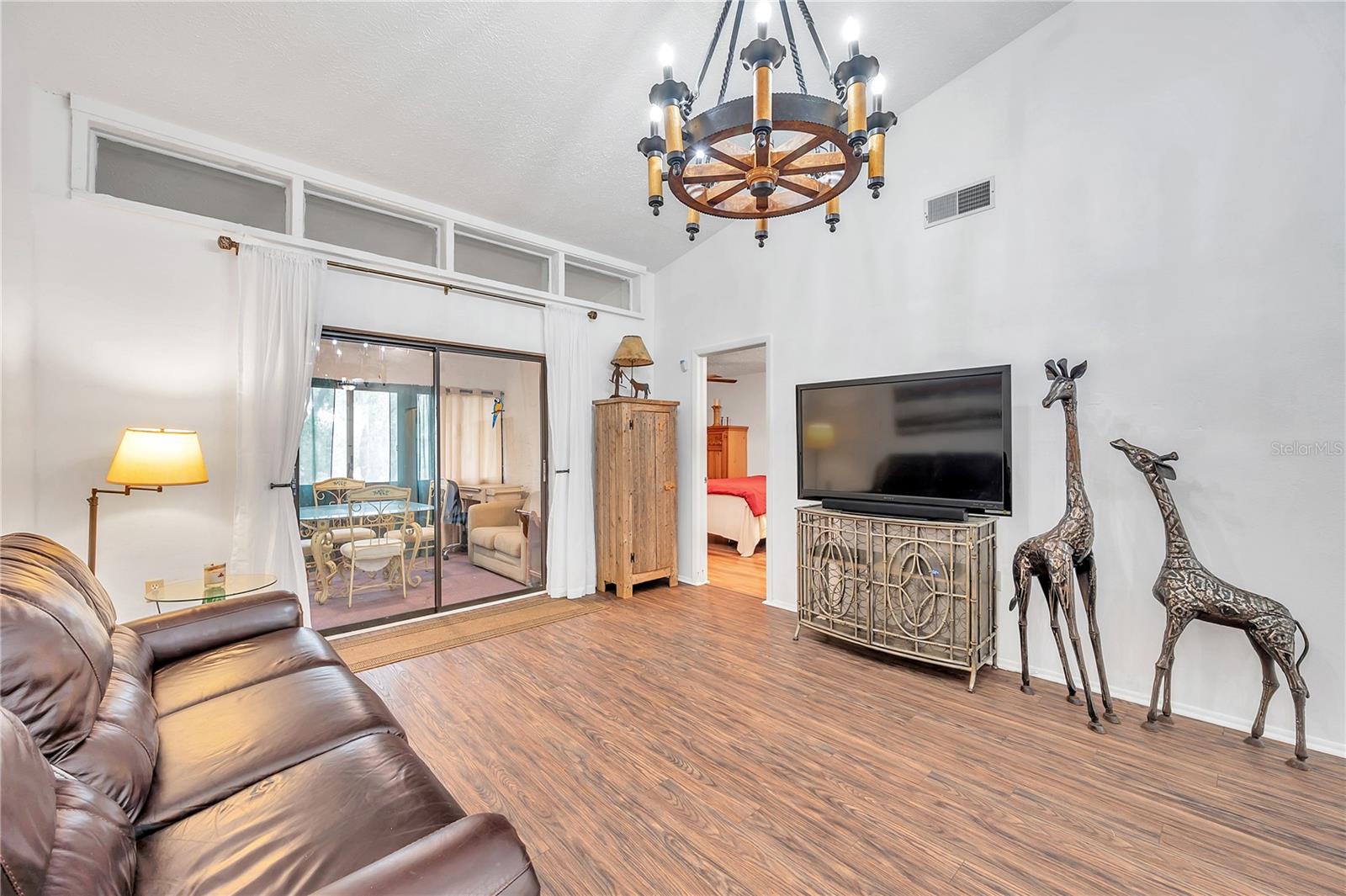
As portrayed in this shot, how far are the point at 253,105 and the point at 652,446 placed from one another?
3.26 metres

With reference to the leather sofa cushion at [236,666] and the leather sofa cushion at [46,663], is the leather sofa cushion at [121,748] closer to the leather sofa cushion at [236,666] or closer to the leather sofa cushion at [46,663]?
the leather sofa cushion at [46,663]

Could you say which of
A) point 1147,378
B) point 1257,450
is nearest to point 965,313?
point 1147,378

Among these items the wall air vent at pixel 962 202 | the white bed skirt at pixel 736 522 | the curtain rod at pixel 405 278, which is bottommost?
the white bed skirt at pixel 736 522

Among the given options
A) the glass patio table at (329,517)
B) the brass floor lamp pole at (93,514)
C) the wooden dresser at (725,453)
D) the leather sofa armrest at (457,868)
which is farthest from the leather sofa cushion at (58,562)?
the wooden dresser at (725,453)

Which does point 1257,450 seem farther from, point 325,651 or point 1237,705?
point 325,651

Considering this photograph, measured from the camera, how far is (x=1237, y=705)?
242cm

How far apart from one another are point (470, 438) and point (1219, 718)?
467 cm

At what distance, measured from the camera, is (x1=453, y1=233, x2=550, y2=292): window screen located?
417 cm

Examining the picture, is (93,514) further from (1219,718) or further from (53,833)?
(1219,718)

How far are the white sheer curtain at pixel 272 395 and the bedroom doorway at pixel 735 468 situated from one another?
2.96m

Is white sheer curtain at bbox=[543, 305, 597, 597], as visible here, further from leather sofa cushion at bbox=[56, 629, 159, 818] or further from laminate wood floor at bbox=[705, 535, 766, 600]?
leather sofa cushion at bbox=[56, 629, 159, 818]

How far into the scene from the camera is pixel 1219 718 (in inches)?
96.3

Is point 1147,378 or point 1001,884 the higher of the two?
point 1147,378

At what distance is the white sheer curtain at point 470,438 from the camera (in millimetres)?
4133
